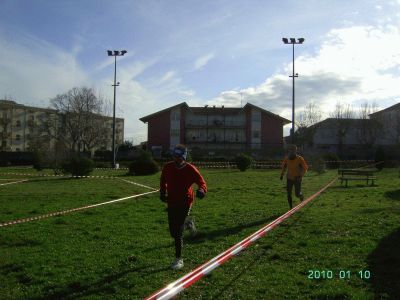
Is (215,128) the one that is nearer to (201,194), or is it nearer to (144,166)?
(144,166)

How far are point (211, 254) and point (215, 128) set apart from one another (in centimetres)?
6860

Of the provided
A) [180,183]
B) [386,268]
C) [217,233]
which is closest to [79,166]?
[217,233]

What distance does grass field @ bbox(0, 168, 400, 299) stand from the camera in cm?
528

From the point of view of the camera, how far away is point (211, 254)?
22.9ft

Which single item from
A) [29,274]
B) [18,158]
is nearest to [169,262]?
[29,274]

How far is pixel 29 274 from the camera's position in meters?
5.96

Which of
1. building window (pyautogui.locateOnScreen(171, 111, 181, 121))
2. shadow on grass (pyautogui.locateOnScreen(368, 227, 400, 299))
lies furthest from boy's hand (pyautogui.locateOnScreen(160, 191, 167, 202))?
building window (pyautogui.locateOnScreen(171, 111, 181, 121))

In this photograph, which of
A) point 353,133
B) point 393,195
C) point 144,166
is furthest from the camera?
point 353,133

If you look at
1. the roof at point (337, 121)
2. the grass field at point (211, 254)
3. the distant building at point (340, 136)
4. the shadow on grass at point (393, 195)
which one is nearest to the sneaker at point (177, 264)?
the grass field at point (211, 254)

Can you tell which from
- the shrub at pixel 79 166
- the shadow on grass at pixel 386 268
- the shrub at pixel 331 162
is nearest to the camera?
the shadow on grass at pixel 386 268
